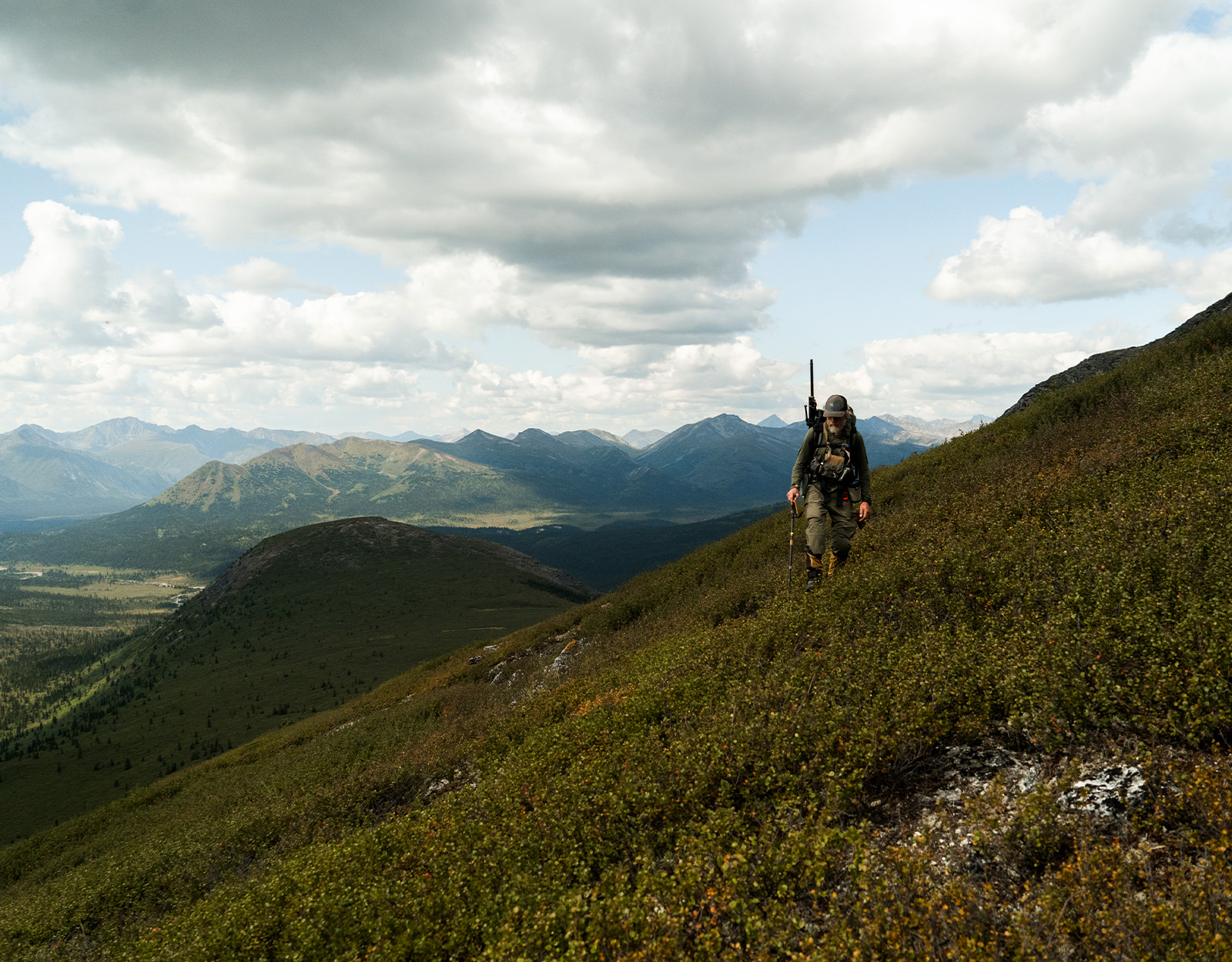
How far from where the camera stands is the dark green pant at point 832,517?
13.4 m

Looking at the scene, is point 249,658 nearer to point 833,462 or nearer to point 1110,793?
point 833,462

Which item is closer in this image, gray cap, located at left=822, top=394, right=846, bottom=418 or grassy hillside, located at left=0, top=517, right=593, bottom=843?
gray cap, located at left=822, top=394, right=846, bottom=418

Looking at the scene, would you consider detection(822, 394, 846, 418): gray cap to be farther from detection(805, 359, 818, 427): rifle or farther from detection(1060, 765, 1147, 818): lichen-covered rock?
detection(1060, 765, 1147, 818): lichen-covered rock

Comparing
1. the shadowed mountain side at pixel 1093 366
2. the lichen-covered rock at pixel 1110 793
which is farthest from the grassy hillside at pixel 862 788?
the shadowed mountain side at pixel 1093 366

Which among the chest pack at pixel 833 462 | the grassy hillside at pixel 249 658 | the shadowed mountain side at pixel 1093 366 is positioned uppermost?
the shadowed mountain side at pixel 1093 366

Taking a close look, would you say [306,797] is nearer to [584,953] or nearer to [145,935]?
[145,935]

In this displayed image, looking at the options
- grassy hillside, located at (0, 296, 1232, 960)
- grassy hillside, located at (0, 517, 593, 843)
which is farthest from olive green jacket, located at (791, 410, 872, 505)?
grassy hillside, located at (0, 517, 593, 843)

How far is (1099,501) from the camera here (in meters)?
12.1

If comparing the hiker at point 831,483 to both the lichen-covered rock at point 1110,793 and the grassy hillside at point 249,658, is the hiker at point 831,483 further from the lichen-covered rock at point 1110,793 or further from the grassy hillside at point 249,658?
the grassy hillside at point 249,658

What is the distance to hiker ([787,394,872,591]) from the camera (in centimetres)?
1322

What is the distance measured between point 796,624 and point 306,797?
14.9 meters

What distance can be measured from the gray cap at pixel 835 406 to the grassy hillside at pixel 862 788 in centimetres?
350

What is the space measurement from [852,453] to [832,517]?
1.66m

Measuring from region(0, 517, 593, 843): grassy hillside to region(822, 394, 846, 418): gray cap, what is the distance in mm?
80416
